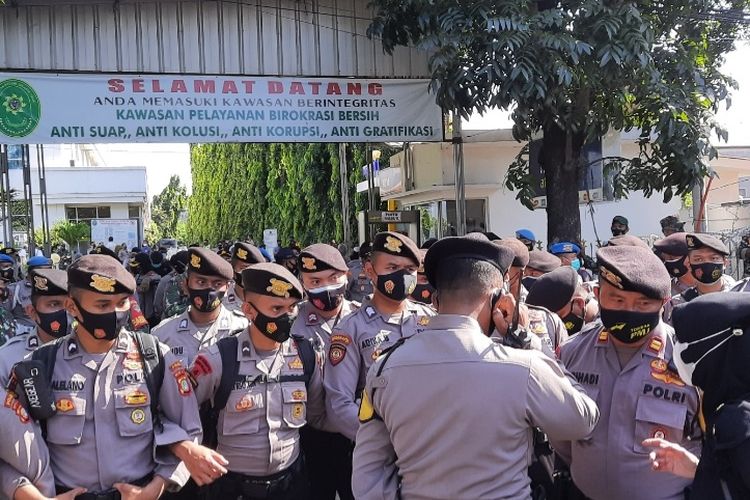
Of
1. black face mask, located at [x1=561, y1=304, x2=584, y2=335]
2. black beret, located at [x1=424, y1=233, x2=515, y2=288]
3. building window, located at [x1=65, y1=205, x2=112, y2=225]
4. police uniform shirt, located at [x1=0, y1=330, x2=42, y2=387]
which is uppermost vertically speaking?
building window, located at [x1=65, y1=205, x2=112, y2=225]

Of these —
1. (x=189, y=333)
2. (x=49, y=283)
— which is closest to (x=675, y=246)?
(x=189, y=333)

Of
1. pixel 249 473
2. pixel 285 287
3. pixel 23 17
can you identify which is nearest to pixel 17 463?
pixel 249 473

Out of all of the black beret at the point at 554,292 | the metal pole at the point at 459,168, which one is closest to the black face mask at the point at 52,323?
the black beret at the point at 554,292

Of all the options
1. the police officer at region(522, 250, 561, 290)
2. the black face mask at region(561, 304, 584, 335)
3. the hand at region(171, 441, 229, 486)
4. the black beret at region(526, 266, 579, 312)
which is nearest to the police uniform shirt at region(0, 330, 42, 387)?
the hand at region(171, 441, 229, 486)

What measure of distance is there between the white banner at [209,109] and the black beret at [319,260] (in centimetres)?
432

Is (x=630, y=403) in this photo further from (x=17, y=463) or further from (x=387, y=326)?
(x=17, y=463)

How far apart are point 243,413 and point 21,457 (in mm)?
922

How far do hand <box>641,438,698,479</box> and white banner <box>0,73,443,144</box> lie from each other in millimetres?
6732

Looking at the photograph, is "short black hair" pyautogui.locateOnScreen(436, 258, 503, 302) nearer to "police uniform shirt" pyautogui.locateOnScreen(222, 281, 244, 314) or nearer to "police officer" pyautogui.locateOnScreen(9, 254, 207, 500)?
"police officer" pyautogui.locateOnScreen(9, 254, 207, 500)

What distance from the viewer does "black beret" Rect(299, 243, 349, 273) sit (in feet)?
13.3

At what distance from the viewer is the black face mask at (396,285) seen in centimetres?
379

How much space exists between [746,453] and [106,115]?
7489 millimetres

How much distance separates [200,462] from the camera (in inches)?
102

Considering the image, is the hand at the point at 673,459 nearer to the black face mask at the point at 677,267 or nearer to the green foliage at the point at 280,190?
the black face mask at the point at 677,267
